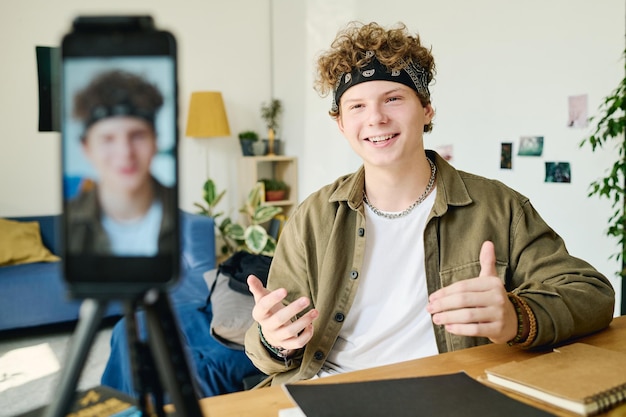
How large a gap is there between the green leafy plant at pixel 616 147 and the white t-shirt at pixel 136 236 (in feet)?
7.44

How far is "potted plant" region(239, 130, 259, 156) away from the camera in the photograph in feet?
16.4

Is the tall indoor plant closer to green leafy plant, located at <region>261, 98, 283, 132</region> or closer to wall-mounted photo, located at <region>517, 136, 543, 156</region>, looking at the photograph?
wall-mounted photo, located at <region>517, 136, 543, 156</region>

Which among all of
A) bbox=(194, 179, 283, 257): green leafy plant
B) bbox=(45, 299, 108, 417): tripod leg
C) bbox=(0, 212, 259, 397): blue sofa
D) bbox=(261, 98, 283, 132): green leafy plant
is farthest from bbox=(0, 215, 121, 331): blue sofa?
bbox=(45, 299, 108, 417): tripod leg

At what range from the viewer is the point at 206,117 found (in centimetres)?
461

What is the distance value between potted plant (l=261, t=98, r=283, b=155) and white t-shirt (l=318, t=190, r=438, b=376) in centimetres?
390

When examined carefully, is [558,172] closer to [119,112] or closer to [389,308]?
[389,308]

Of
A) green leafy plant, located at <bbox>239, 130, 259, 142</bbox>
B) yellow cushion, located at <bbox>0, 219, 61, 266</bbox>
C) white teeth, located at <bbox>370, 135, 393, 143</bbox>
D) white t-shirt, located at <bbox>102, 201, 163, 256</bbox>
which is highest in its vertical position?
green leafy plant, located at <bbox>239, 130, 259, 142</bbox>

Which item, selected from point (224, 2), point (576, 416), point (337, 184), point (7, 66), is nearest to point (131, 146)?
point (576, 416)

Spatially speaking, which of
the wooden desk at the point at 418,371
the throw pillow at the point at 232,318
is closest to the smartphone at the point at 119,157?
the wooden desk at the point at 418,371

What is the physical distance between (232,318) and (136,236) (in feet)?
5.92

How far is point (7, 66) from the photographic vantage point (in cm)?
416

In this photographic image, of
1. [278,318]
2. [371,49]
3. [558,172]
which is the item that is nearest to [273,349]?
[278,318]

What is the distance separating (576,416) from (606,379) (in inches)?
3.8

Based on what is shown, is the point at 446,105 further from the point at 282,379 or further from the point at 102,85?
the point at 102,85
